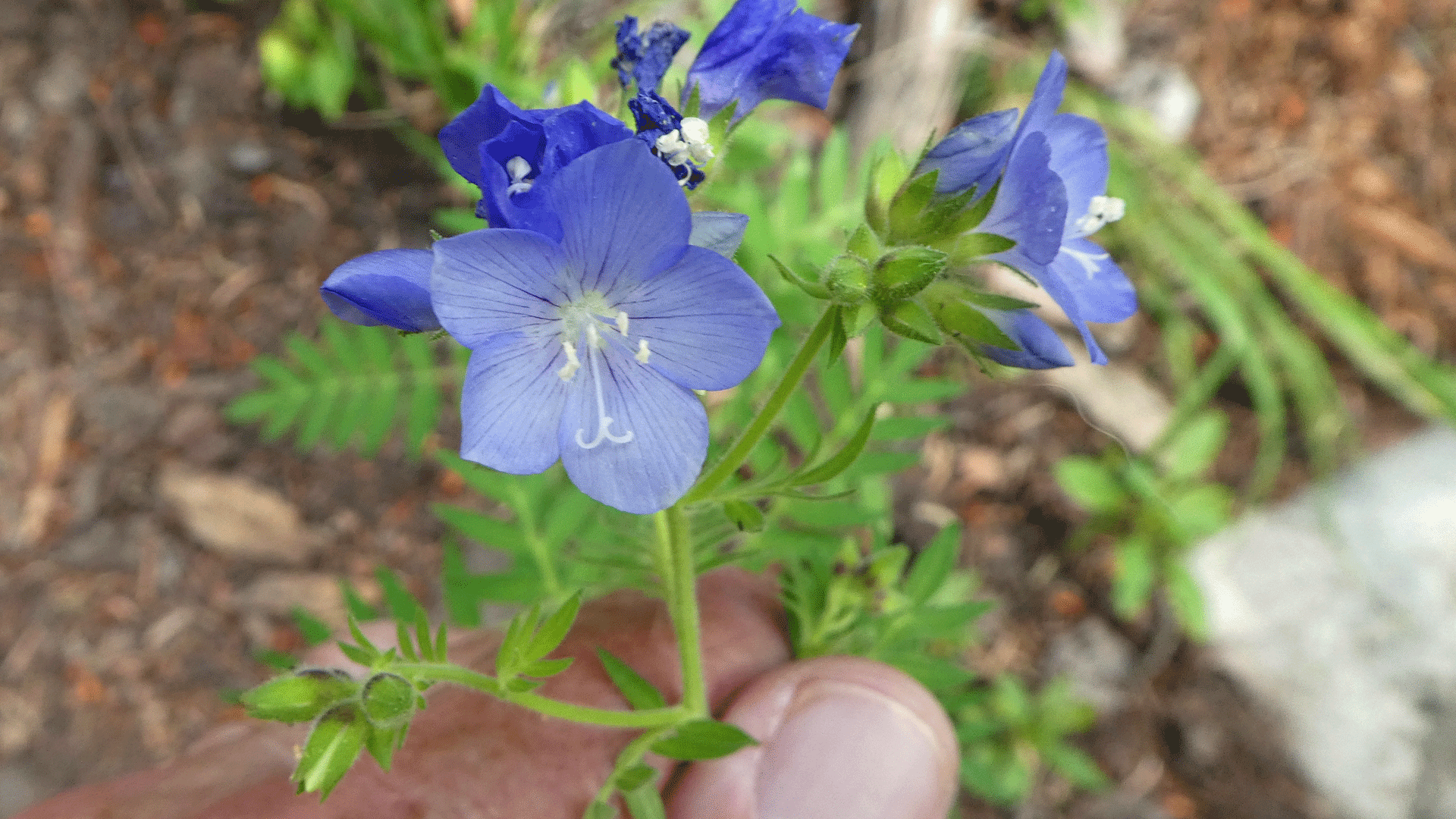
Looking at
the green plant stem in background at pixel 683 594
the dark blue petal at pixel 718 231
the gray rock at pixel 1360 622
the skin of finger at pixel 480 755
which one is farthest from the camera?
the gray rock at pixel 1360 622

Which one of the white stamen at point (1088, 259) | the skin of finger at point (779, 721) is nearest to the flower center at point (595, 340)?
the white stamen at point (1088, 259)

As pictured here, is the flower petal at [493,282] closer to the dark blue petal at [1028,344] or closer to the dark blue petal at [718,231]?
the dark blue petal at [718,231]

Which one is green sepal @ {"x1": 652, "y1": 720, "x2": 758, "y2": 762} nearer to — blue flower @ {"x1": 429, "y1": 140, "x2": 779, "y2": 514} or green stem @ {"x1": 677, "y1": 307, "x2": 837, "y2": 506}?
green stem @ {"x1": 677, "y1": 307, "x2": 837, "y2": 506}

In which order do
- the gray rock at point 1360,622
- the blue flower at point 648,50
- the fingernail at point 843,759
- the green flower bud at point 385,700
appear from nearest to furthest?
the green flower bud at point 385,700, the blue flower at point 648,50, the fingernail at point 843,759, the gray rock at point 1360,622

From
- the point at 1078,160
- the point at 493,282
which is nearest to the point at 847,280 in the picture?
the point at 493,282

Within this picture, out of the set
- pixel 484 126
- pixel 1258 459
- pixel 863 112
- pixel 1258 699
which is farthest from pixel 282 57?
pixel 1258 699

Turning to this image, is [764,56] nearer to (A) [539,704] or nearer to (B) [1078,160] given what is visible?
(B) [1078,160]
